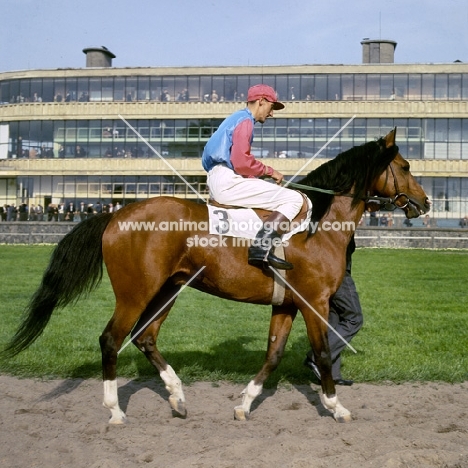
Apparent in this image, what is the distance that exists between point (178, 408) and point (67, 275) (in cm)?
158

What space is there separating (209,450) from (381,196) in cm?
314

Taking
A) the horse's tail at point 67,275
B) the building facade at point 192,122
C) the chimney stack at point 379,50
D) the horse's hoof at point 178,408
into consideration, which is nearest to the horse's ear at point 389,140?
the horse's tail at point 67,275

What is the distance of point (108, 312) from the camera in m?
11.9

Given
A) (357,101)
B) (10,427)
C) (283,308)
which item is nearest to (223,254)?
(283,308)

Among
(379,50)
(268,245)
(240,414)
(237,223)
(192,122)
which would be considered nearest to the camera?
(240,414)

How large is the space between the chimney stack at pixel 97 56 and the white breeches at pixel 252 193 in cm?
4520

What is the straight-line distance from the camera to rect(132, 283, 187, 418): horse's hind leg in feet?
19.4

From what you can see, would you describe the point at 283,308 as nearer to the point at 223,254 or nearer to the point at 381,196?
the point at 223,254

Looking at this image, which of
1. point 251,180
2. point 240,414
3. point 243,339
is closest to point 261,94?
point 251,180

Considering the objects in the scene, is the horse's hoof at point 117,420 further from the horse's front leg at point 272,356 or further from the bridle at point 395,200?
the bridle at point 395,200

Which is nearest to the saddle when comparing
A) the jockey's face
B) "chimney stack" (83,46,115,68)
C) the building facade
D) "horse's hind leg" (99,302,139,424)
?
the jockey's face

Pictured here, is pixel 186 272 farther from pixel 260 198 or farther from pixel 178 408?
pixel 178 408

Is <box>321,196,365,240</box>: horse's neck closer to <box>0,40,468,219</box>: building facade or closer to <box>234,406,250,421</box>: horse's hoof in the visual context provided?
<box>234,406,250,421</box>: horse's hoof

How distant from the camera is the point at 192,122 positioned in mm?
45500
